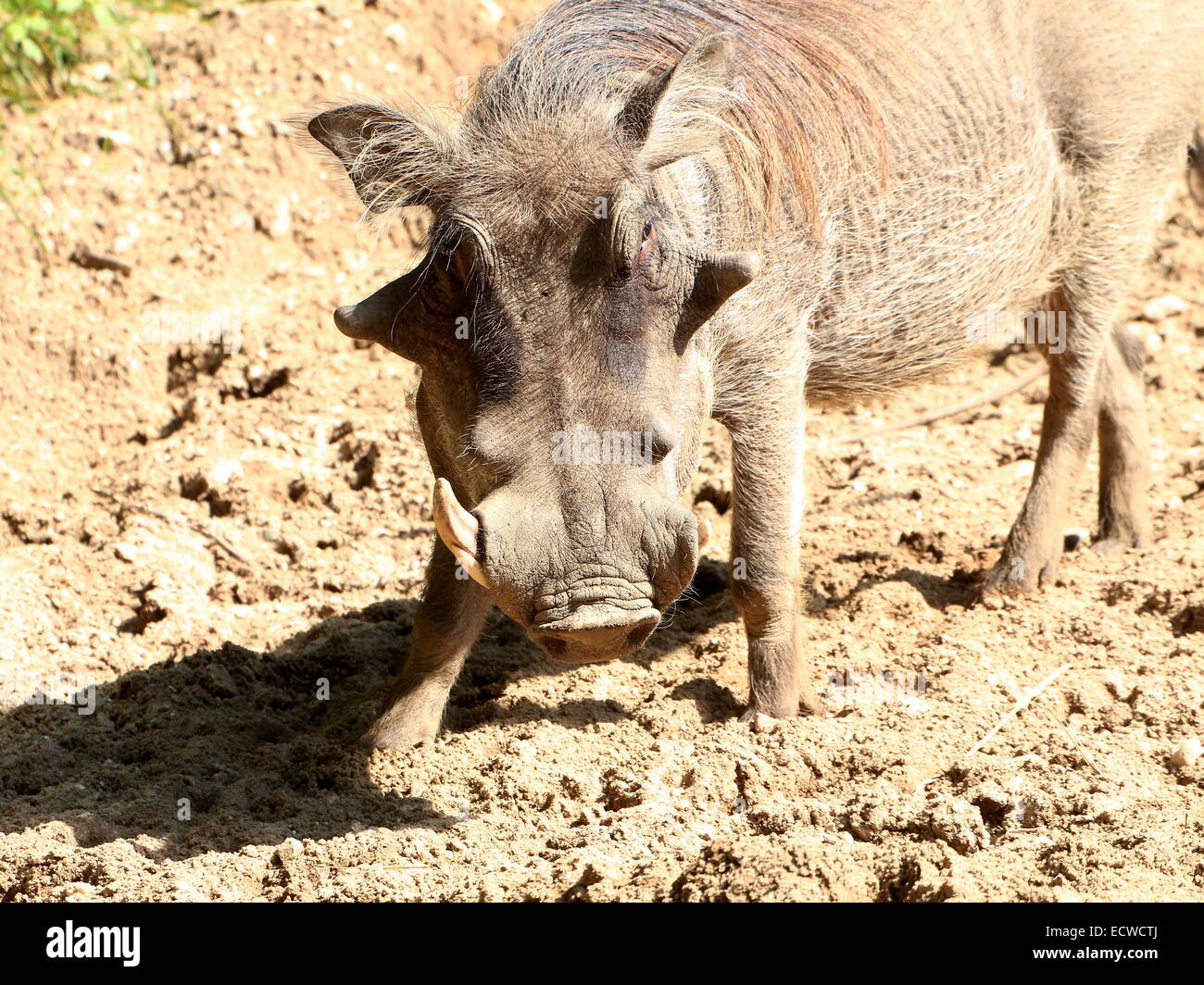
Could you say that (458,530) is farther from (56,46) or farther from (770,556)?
(56,46)

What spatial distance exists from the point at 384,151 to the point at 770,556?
55.1 inches

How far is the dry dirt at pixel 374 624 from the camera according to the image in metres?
2.88

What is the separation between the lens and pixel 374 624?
13.7 feet

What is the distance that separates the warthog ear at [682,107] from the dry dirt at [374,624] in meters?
1.14

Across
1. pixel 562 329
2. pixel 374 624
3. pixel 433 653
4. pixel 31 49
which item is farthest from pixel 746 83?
pixel 31 49

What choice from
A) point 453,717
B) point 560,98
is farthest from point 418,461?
point 560,98

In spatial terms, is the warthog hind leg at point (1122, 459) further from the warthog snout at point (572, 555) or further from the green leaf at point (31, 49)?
the green leaf at point (31, 49)

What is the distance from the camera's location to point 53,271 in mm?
5750

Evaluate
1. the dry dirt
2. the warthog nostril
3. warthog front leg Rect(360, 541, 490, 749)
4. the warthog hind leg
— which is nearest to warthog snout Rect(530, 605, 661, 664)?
the warthog nostril

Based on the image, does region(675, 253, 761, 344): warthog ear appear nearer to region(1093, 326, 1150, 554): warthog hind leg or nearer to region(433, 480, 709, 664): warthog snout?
region(433, 480, 709, 664): warthog snout

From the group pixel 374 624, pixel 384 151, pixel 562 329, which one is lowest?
pixel 374 624
